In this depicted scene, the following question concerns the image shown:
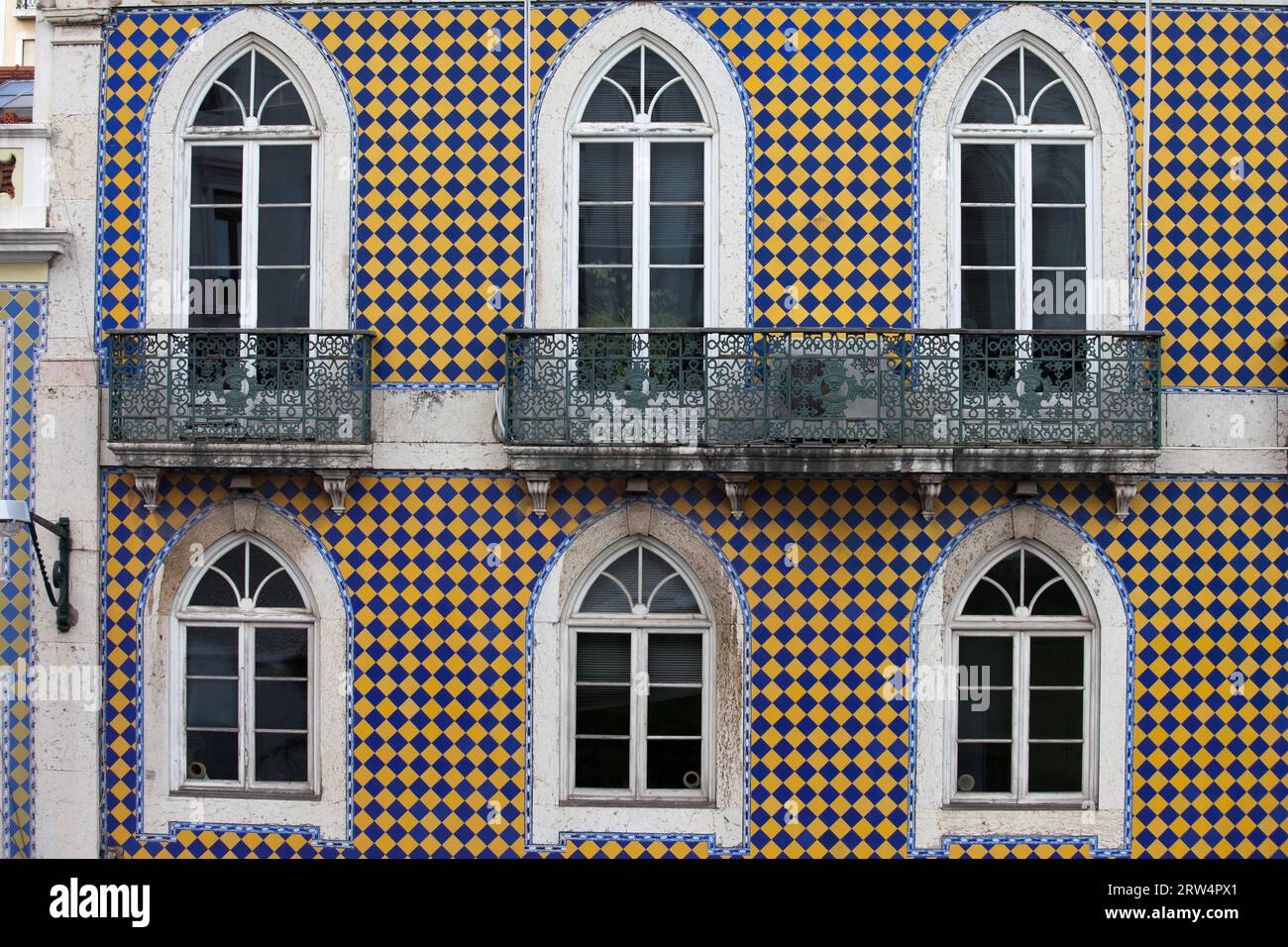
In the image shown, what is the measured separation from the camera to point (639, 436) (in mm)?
9516

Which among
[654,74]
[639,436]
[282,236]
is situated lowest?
[639,436]

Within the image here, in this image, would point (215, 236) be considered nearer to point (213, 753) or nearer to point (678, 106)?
point (678, 106)

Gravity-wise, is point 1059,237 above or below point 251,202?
below

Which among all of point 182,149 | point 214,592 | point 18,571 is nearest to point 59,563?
point 18,571

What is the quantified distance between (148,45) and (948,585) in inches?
348

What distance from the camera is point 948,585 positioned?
9.77 m

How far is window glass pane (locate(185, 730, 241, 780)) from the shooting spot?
10.1 meters

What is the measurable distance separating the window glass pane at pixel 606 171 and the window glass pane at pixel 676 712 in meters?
4.53

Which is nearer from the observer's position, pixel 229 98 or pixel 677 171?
pixel 677 171

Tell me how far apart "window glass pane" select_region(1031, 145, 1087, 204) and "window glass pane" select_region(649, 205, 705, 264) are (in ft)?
10.1

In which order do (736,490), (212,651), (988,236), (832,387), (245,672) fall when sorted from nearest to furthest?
(832,387), (736,490), (988,236), (245,672), (212,651)

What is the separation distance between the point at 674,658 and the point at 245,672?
156 inches

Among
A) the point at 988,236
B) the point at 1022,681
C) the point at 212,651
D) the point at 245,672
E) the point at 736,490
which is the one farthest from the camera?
the point at 212,651

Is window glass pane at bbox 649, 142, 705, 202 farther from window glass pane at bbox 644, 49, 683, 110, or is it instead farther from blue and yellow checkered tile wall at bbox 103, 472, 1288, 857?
blue and yellow checkered tile wall at bbox 103, 472, 1288, 857
